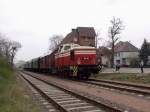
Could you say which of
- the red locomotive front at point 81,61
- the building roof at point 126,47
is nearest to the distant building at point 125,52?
the building roof at point 126,47

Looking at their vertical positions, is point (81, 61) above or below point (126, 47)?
below

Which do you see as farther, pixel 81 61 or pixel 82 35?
pixel 82 35

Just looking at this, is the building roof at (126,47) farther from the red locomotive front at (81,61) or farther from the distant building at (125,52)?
the red locomotive front at (81,61)

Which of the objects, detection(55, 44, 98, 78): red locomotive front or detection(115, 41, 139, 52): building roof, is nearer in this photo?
detection(55, 44, 98, 78): red locomotive front

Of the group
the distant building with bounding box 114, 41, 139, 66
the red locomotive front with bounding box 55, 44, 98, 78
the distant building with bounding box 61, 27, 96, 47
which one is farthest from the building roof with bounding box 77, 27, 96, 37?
the red locomotive front with bounding box 55, 44, 98, 78

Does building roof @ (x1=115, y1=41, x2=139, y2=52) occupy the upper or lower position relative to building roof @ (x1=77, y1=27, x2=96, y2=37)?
lower

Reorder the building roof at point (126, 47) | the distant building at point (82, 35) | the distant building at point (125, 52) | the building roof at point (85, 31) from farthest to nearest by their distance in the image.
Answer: the building roof at point (126, 47) < the distant building at point (125, 52) < the building roof at point (85, 31) < the distant building at point (82, 35)

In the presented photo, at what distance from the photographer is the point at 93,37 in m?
113

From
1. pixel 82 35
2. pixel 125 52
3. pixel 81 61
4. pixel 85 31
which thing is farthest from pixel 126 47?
pixel 81 61

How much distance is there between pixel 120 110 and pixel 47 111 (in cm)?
292

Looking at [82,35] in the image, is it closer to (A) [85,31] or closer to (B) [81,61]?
(A) [85,31]

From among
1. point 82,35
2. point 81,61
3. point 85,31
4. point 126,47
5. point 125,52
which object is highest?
point 85,31

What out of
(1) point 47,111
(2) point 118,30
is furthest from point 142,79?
(2) point 118,30

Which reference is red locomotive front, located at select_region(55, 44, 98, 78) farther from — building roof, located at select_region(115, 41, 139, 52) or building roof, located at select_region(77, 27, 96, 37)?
building roof, located at select_region(115, 41, 139, 52)
